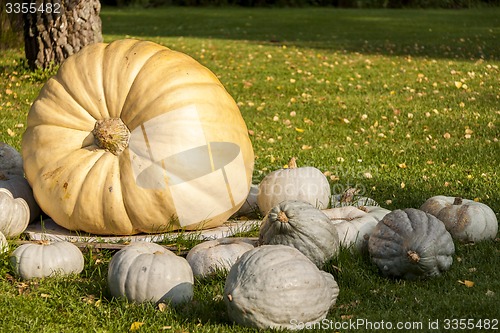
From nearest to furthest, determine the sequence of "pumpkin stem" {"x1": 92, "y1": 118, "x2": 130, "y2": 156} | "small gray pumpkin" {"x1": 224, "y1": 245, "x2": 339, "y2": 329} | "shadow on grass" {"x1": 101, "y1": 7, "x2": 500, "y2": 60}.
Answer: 1. "small gray pumpkin" {"x1": 224, "y1": 245, "x2": 339, "y2": 329}
2. "pumpkin stem" {"x1": 92, "y1": 118, "x2": 130, "y2": 156}
3. "shadow on grass" {"x1": 101, "y1": 7, "x2": 500, "y2": 60}

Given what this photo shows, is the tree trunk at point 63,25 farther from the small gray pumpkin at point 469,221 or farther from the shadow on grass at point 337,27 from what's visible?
the shadow on grass at point 337,27

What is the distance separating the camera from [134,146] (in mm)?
5117

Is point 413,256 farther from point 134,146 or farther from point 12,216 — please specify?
point 12,216

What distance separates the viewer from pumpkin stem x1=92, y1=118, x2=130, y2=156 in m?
5.09

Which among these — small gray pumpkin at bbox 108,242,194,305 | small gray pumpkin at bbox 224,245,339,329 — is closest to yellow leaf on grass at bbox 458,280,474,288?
small gray pumpkin at bbox 224,245,339,329

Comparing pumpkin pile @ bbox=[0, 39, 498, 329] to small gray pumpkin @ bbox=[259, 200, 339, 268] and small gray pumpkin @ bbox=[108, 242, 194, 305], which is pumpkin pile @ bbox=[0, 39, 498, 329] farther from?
small gray pumpkin @ bbox=[108, 242, 194, 305]

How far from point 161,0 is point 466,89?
20.3 meters

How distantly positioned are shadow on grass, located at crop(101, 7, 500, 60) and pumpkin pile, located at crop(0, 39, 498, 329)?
35.5ft

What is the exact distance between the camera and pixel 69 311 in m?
4.00

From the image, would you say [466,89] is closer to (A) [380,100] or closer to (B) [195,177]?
(A) [380,100]

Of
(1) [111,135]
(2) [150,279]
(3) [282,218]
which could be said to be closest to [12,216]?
(1) [111,135]

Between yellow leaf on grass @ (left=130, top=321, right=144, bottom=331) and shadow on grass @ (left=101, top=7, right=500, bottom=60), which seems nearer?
yellow leaf on grass @ (left=130, top=321, right=144, bottom=331)

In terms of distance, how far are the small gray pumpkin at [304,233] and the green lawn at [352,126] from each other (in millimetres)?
121

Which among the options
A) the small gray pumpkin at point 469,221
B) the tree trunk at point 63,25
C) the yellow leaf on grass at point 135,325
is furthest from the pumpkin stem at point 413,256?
the tree trunk at point 63,25
